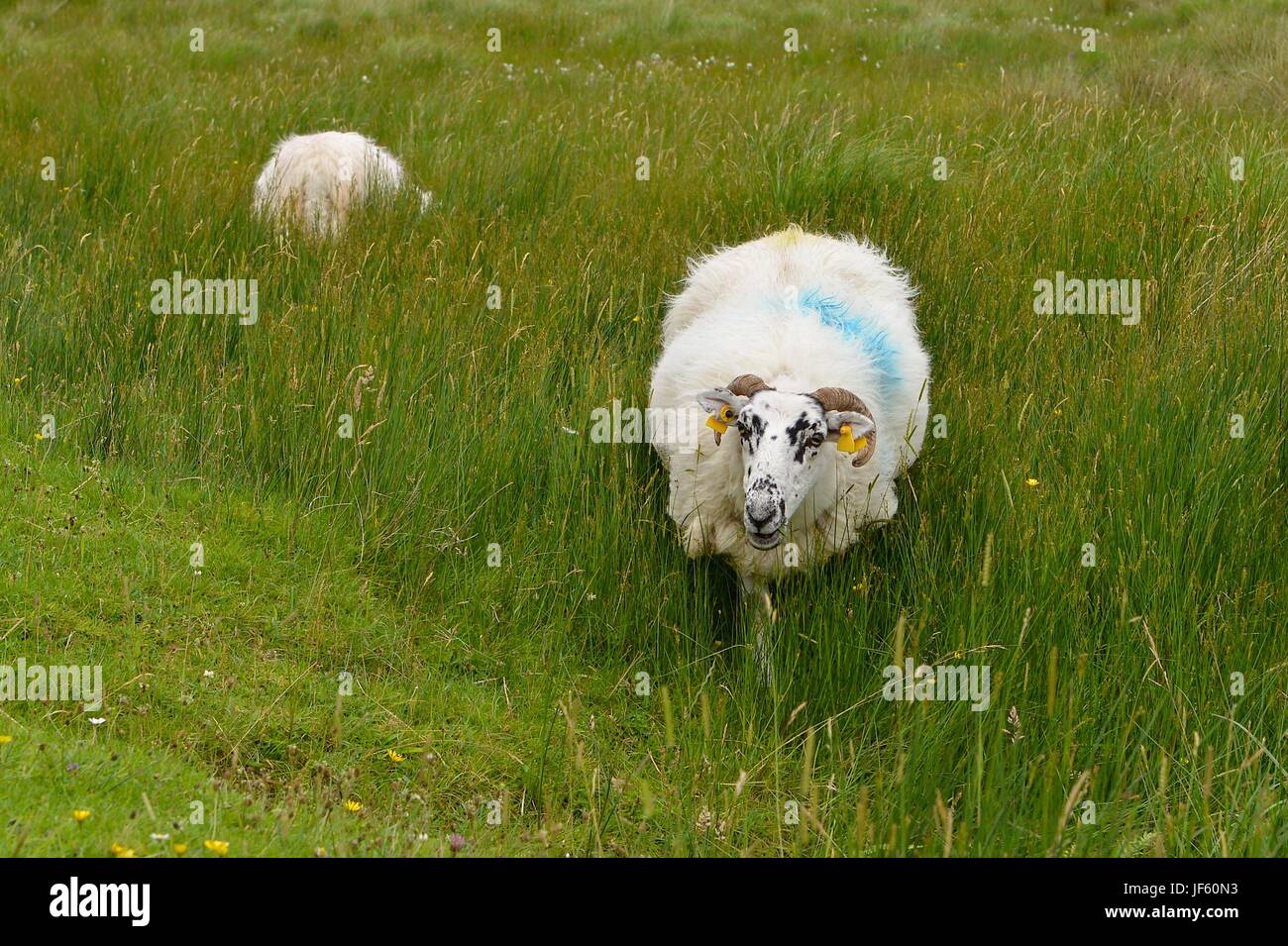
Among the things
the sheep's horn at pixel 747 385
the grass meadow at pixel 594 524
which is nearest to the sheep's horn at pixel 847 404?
the sheep's horn at pixel 747 385

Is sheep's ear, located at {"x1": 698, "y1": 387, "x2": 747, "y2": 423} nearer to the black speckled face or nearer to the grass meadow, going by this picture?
the black speckled face

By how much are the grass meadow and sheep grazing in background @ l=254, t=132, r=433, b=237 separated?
0.30 metres

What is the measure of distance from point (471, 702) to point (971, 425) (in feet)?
8.65

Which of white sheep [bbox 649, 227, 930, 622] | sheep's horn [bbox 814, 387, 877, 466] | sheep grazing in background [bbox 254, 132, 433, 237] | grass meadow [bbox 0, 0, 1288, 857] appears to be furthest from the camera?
sheep grazing in background [bbox 254, 132, 433, 237]

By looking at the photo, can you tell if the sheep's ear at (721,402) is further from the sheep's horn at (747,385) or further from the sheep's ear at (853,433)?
the sheep's ear at (853,433)

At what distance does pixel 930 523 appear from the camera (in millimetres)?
4863

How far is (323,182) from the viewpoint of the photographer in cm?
777

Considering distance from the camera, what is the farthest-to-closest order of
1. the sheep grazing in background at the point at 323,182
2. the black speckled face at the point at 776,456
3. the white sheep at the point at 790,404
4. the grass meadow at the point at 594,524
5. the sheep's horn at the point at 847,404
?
the sheep grazing in background at the point at 323,182
the sheep's horn at the point at 847,404
the white sheep at the point at 790,404
the black speckled face at the point at 776,456
the grass meadow at the point at 594,524

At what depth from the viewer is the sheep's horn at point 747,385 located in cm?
455

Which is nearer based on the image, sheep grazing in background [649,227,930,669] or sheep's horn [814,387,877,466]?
sheep grazing in background [649,227,930,669]

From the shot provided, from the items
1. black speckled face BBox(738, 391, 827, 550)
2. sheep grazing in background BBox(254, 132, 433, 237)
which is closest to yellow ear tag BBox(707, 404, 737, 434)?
black speckled face BBox(738, 391, 827, 550)

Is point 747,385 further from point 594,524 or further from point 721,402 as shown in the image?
point 594,524

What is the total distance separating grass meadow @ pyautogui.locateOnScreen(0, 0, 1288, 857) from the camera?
3512 millimetres
